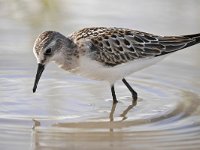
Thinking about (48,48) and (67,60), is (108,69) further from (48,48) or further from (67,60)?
(48,48)

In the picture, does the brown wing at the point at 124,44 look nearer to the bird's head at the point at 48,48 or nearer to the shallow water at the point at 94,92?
the bird's head at the point at 48,48

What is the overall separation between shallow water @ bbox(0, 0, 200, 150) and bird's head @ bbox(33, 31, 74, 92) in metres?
0.63

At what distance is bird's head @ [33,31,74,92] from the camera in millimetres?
9977

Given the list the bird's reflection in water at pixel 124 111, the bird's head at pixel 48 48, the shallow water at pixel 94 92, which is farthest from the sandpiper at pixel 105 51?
the shallow water at pixel 94 92

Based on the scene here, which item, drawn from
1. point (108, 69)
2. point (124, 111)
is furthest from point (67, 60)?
point (124, 111)

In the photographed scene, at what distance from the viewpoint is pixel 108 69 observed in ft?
34.9

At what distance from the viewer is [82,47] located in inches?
A: 413

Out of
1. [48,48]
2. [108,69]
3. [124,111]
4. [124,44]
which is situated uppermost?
[48,48]

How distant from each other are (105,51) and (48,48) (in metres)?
0.94

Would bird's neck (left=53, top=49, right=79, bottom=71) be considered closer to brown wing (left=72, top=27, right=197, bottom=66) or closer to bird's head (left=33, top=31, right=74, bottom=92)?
bird's head (left=33, top=31, right=74, bottom=92)

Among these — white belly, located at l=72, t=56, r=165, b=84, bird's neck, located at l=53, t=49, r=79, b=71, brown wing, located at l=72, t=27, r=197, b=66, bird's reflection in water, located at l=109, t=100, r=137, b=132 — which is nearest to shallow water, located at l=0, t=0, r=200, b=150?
bird's reflection in water, located at l=109, t=100, r=137, b=132

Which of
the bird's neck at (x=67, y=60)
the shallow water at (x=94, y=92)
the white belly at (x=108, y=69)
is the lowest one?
the shallow water at (x=94, y=92)

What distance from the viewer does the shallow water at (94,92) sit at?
9.11 metres

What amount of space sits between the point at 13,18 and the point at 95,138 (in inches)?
211
